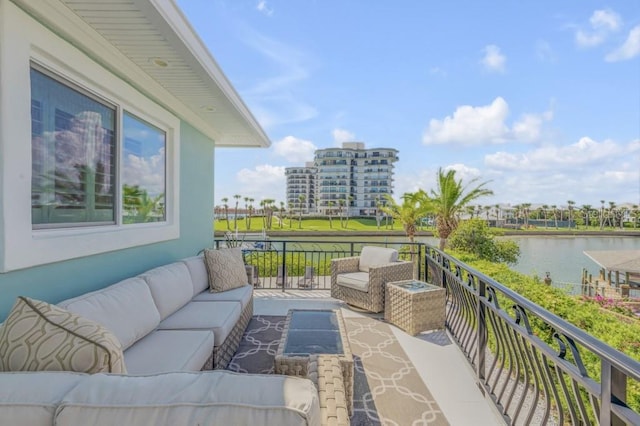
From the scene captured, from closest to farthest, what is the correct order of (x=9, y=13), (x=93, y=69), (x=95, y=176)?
(x=9, y=13), (x=93, y=69), (x=95, y=176)

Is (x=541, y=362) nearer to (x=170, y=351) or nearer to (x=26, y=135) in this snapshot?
(x=170, y=351)

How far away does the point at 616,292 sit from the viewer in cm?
1290

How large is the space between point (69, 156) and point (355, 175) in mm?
55471

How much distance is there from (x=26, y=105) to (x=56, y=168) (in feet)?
1.60

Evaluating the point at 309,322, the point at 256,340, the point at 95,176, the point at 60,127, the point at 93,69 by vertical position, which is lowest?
the point at 256,340

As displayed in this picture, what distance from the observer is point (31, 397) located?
852 millimetres

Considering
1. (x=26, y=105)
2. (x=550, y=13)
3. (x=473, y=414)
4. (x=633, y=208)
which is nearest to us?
(x=26, y=105)

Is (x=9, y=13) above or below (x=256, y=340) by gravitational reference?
above

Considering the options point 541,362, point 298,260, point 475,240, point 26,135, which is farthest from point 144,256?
point 475,240

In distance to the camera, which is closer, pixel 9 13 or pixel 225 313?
pixel 9 13

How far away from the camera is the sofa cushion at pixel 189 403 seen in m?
0.78

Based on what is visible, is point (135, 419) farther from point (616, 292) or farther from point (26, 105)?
point (616, 292)

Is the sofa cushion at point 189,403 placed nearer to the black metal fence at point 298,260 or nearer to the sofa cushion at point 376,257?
the black metal fence at point 298,260

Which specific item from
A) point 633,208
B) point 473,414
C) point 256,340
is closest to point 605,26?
point 473,414
